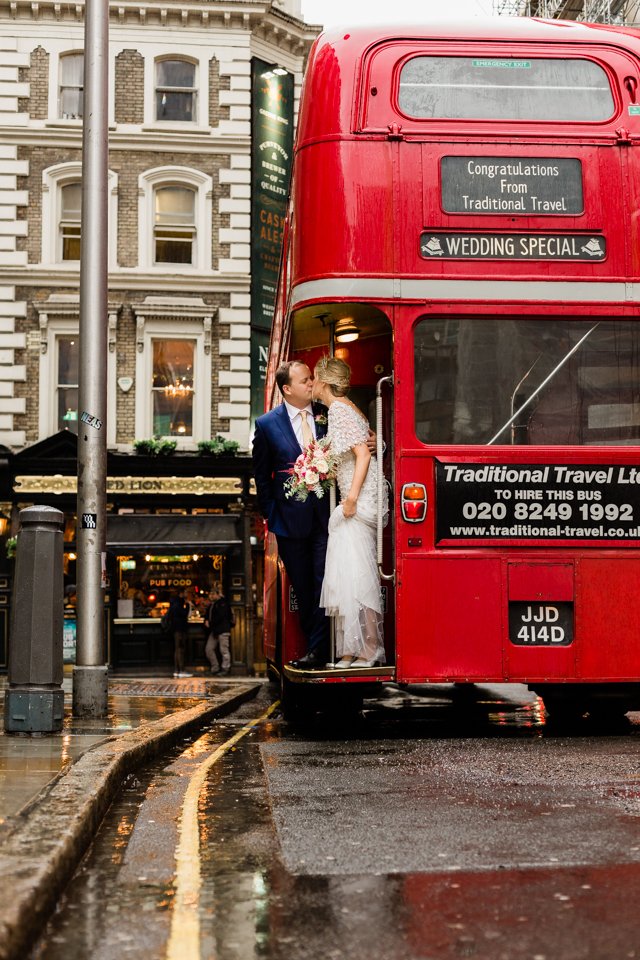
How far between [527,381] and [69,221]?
60.9ft

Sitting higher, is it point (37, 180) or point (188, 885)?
point (37, 180)

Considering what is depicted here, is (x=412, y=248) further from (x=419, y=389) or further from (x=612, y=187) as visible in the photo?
(x=612, y=187)

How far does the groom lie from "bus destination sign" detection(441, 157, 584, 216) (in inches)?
68.9

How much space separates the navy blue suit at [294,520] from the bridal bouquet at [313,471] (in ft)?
0.44

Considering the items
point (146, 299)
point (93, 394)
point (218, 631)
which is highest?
point (146, 299)

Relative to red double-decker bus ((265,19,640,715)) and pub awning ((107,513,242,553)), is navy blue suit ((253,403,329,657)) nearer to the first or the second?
red double-decker bus ((265,19,640,715))

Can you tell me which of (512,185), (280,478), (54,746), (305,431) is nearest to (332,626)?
(280,478)

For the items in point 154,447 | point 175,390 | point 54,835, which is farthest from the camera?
point 175,390

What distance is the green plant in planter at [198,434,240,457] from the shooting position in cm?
2369

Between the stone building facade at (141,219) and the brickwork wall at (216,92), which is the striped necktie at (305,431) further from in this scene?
the brickwork wall at (216,92)

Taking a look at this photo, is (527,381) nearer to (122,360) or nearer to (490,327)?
(490,327)

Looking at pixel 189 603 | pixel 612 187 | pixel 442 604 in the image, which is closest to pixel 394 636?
pixel 442 604

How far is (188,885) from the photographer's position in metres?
4.05

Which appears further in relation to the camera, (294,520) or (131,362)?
(131,362)
